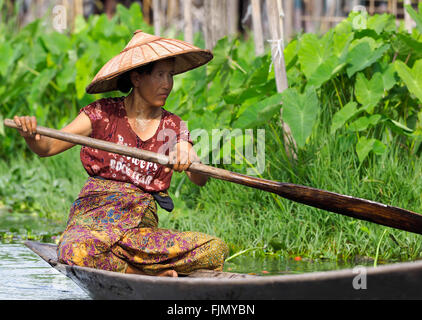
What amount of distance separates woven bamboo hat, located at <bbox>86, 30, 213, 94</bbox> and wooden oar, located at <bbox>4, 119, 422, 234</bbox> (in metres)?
0.41

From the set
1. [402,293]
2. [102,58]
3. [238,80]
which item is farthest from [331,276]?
[102,58]

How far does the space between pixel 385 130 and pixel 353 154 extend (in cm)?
34

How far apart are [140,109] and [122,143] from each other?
0.62 ft

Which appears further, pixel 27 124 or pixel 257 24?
pixel 257 24

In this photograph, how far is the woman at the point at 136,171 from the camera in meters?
3.69

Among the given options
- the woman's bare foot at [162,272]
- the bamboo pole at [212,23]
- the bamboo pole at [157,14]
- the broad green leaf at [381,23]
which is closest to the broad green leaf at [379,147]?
the broad green leaf at [381,23]

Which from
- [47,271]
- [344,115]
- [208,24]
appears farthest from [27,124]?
[208,24]

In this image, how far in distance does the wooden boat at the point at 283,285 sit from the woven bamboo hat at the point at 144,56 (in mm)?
970

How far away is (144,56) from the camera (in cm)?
366

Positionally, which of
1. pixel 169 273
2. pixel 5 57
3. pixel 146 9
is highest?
pixel 146 9

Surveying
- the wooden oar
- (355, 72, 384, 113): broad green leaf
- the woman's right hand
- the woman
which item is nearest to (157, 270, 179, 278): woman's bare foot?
the woman

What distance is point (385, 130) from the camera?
507 centimetres

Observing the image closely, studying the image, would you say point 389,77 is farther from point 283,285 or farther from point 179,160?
point 283,285

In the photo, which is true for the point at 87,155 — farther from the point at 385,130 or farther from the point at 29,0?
the point at 29,0
